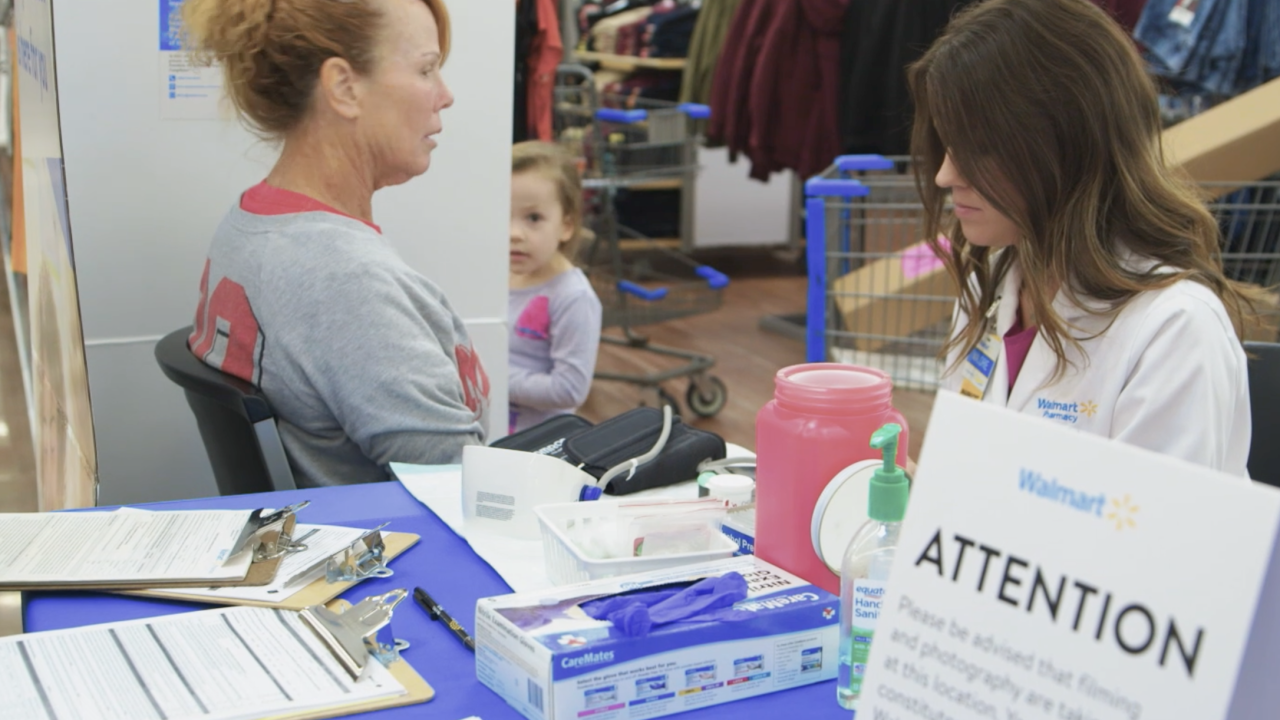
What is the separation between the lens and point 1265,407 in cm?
159

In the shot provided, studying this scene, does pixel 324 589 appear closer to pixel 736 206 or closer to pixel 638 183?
pixel 638 183

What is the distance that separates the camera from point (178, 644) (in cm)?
104

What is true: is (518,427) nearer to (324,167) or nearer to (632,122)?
(324,167)

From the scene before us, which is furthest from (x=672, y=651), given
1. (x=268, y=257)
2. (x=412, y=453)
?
(x=268, y=257)

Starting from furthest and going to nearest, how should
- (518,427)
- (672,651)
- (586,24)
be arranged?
(586,24) → (518,427) → (672,651)

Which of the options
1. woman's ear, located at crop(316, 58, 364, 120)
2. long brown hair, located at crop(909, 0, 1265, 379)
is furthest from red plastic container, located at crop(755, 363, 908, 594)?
woman's ear, located at crop(316, 58, 364, 120)

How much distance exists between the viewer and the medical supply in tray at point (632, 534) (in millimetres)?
1132

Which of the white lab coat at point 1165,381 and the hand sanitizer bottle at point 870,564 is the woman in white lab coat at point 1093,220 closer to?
the white lab coat at point 1165,381

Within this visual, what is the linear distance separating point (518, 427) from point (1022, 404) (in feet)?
4.87

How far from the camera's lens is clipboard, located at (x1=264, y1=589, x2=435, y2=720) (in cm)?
94

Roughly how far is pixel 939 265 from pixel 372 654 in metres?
2.46

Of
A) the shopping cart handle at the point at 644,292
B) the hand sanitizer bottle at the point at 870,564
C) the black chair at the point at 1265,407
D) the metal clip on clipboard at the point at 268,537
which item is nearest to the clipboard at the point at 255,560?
the metal clip on clipboard at the point at 268,537

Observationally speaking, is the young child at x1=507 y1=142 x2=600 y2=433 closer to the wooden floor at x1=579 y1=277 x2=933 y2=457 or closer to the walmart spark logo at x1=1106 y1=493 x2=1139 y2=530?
the wooden floor at x1=579 y1=277 x2=933 y2=457

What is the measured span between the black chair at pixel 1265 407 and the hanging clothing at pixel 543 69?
3433mm
